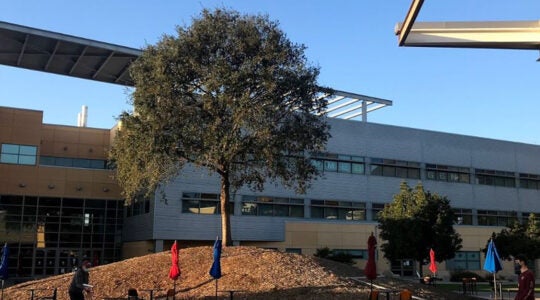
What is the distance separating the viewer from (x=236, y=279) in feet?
57.9

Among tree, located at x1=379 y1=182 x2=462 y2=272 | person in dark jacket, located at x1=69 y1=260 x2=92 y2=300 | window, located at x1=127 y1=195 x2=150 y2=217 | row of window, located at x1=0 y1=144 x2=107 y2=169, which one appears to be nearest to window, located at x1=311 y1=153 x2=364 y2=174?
tree, located at x1=379 y1=182 x2=462 y2=272

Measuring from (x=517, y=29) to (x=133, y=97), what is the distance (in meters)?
13.4

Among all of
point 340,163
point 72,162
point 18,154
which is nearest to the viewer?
point 18,154

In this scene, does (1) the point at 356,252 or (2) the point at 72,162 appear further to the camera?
(2) the point at 72,162

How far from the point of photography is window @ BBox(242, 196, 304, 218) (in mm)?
40312

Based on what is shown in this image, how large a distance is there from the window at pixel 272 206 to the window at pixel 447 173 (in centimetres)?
1310

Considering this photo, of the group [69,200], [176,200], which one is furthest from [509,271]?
[69,200]

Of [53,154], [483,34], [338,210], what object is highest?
[483,34]

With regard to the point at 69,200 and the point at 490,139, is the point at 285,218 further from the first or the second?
the point at 490,139

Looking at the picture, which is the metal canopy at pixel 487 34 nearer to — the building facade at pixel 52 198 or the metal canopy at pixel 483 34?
the metal canopy at pixel 483 34

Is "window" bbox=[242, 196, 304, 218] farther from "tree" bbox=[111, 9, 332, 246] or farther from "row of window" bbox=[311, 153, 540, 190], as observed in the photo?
"tree" bbox=[111, 9, 332, 246]

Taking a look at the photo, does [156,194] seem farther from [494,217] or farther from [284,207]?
[494,217]

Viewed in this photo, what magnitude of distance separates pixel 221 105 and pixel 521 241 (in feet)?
77.8

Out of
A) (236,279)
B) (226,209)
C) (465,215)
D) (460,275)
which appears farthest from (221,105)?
(465,215)
